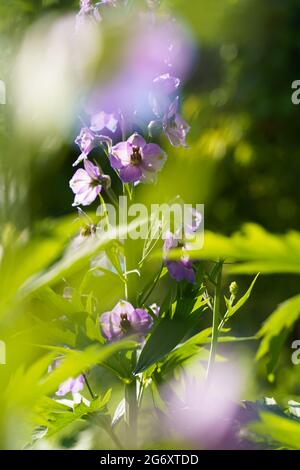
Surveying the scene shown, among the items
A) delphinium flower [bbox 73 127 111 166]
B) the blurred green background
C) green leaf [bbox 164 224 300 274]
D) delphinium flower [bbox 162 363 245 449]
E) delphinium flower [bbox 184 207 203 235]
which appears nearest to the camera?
green leaf [bbox 164 224 300 274]

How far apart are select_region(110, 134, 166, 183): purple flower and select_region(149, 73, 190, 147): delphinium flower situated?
0.03 metres

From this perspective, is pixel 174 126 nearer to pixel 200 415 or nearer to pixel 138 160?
pixel 138 160

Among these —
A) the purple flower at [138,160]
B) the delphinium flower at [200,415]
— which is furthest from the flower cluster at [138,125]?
the delphinium flower at [200,415]

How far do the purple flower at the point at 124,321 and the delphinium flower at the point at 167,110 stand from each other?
0.22 m

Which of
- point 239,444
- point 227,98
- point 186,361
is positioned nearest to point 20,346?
point 239,444

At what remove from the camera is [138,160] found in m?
0.88

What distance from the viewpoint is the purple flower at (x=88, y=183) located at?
3.10ft

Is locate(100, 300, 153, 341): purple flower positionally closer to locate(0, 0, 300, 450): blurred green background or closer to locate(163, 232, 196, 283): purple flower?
locate(163, 232, 196, 283): purple flower

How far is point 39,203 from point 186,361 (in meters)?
0.69

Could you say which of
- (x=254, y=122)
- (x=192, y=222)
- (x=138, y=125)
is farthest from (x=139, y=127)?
(x=254, y=122)

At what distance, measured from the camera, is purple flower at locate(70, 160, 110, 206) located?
3.10 feet

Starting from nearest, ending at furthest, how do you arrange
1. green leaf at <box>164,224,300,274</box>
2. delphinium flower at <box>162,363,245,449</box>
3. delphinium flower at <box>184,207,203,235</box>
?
green leaf at <box>164,224,300,274</box> → delphinium flower at <box>162,363,245,449</box> → delphinium flower at <box>184,207,203,235</box>

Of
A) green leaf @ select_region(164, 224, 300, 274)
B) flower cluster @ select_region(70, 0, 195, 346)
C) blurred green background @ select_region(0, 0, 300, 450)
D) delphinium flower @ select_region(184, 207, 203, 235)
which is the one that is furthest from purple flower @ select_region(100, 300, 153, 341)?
blurred green background @ select_region(0, 0, 300, 450)

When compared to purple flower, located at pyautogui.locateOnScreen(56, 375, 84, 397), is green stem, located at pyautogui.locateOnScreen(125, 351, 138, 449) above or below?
above
